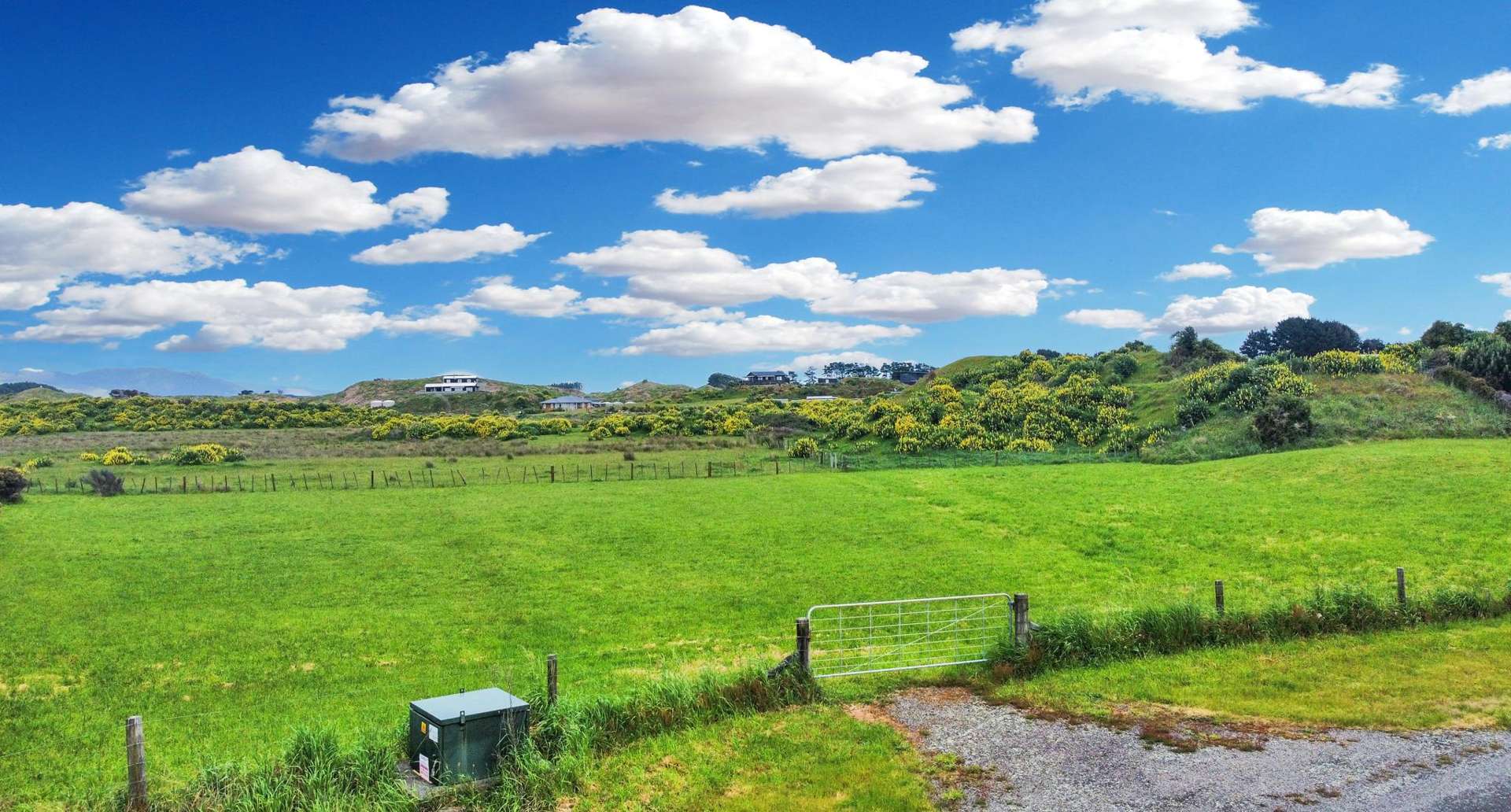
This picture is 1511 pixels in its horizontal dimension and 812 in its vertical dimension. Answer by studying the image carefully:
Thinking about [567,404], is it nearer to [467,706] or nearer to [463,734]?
[467,706]

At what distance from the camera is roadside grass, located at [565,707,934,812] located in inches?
449

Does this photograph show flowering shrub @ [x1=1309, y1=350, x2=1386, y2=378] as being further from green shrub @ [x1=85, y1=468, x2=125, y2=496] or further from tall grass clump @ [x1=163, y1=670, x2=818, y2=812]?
green shrub @ [x1=85, y1=468, x2=125, y2=496]

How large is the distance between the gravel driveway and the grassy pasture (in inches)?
134

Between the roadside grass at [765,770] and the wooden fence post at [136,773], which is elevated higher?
the wooden fence post at [136,773]

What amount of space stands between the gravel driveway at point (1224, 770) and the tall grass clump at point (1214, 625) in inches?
114

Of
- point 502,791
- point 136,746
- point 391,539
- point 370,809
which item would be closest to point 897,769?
point 502,791

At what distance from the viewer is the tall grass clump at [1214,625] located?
658 inches

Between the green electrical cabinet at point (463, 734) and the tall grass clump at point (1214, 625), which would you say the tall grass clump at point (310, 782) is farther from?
the tall grass clump at point (1214, 625)

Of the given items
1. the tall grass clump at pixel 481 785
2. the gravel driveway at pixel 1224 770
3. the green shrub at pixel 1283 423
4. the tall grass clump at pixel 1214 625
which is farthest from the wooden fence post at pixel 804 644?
the green shrub at pixel 1283 423

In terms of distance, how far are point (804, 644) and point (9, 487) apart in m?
47.9

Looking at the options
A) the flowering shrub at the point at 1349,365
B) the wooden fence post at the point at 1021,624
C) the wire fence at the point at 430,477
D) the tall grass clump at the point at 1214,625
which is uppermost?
the flowering shrub at the point at 1349,365

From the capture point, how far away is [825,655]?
19281 mm

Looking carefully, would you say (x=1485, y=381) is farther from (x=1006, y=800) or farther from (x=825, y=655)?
(x=1006, y=800)

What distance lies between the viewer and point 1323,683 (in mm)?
15461
